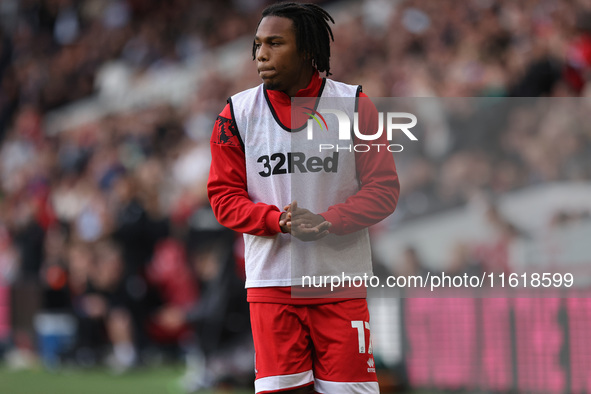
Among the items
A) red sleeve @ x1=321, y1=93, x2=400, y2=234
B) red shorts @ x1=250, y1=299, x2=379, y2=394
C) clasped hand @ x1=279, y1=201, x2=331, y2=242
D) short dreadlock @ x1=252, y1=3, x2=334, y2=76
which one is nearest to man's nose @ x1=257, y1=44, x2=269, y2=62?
short dreadlock @ x1=252, y1=3, x2=334, y2=76

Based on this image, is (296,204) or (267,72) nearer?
(296,204)

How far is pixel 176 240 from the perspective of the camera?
9094 millimetres

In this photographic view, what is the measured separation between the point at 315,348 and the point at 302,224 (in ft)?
1.64

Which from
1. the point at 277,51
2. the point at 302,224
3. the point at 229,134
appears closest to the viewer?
the point at 302,224

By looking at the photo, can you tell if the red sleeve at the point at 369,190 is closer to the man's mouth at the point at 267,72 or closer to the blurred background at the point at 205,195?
the man's mouth at the point at 267,72

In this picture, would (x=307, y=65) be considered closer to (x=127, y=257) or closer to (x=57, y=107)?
(x=127, y=257)

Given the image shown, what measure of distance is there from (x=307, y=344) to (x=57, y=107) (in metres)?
14.0

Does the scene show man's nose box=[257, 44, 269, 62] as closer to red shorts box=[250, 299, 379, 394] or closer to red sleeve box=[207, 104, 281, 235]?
red sleeve box=[207, 104, 281, 235]

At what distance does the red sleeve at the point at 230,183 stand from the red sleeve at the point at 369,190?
0.81 feet

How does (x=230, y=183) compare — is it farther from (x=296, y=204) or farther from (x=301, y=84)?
(x=301, y=84)

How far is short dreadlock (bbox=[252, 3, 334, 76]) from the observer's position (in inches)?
131

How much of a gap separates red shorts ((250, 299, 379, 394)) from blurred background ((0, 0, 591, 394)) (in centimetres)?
177

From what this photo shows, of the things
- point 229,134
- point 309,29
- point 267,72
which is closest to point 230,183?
point 229,134

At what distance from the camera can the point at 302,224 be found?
3.17 m
